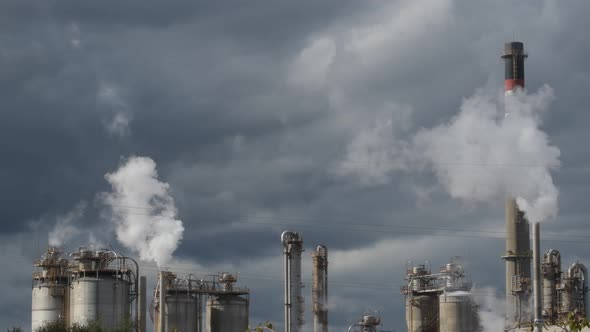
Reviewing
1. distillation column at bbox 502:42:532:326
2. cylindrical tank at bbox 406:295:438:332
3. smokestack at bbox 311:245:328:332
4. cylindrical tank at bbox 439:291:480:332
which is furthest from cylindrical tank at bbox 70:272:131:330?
distillation column at bbox 502:42:532:326

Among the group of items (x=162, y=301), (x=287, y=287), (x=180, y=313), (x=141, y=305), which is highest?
(x=287, y=287)

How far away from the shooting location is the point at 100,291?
352 feet

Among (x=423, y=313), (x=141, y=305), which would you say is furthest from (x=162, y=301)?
(x=423, y=313)

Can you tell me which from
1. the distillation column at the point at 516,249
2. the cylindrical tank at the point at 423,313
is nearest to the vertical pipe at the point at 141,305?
the cylindrical tank at the point at 423,313

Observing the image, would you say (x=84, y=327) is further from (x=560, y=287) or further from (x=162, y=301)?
(x=560, y=287)

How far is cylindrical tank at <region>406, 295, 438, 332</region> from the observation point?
124 meters

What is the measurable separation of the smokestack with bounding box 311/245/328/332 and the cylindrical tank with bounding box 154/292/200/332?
11.0 meters

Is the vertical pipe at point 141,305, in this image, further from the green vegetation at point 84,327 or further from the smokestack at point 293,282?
the smokestack at point 293,282

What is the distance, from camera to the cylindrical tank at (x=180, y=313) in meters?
112

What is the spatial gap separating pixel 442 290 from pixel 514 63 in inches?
940

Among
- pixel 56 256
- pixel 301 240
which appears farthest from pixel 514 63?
pixel 56 256

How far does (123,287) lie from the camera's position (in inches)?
4274

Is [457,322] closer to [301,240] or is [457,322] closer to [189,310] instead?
[301,240]

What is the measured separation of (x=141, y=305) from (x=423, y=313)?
31274 mm
